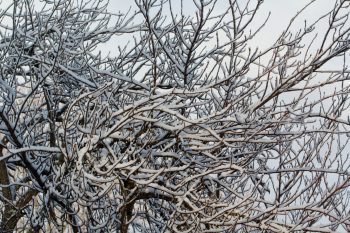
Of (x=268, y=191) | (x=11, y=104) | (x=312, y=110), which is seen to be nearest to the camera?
(x=312, y=110)

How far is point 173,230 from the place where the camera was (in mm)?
4996

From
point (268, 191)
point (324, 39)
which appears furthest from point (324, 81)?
point (268, 191)

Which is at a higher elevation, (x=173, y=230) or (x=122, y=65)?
(x=122, y=65)

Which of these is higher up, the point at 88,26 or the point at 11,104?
the point at 88,26

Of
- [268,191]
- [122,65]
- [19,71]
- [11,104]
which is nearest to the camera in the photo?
[11,104]

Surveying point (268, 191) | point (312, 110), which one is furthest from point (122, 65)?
point (312, 110)

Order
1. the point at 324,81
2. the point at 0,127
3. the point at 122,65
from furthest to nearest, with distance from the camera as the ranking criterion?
the point at 122,65 < the point at 0,127 < the point at 324,81

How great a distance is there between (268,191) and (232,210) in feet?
8.50

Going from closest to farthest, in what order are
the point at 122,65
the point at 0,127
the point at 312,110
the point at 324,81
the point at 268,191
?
1. the point at 324,81
2. the point at 312,110
3. the point at 0,127
4. the point at 268,191
5. the point at 122,65

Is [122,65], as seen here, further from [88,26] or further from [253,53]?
[253,53]

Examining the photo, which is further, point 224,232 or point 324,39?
point 224,232

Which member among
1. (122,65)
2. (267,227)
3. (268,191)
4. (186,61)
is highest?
(122,65)

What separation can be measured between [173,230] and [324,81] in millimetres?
1890

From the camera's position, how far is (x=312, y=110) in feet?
17.9
